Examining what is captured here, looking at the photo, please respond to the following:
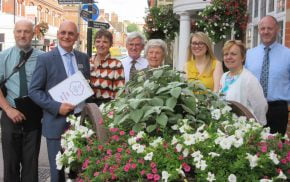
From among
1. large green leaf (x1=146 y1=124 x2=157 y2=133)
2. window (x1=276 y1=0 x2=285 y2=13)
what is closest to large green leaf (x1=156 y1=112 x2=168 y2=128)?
large green leaf (x1=146 y1=124 x2=157 y2=133)

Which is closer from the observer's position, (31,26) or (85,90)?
(85,90)

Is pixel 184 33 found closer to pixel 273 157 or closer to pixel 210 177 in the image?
pixel 273 157

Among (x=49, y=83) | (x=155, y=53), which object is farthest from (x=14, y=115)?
(x=155, y=53)

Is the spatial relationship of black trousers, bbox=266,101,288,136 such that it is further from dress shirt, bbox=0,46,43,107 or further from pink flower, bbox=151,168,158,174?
pink flower, bbox=151,168,158,174

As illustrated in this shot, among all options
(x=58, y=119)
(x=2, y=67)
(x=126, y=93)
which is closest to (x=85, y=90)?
(x=58, y=119)

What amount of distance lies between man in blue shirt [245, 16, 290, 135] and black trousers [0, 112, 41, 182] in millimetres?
2186

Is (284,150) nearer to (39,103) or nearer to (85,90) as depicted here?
(85,90)

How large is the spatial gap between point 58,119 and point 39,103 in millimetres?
206

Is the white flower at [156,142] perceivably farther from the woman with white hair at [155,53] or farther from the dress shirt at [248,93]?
the woman with white hair at [155,53]

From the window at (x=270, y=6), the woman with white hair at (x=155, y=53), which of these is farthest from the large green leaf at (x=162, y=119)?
the window at (x=270, y=6)

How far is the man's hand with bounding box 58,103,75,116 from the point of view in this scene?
3586 millimetres

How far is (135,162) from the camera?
2.19m

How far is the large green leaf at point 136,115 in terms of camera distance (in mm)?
2400

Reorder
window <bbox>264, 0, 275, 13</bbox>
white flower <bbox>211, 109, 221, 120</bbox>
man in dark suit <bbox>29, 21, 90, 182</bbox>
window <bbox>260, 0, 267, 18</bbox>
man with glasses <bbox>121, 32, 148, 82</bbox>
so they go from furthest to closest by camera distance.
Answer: window <bbox>260, 0, 267, 18</bbox> → window <bbox>264, 0, 275, 13</bbox> → man with glasses <bbox>121, 32, 148, 82</bbox> → man in dark suit <bbox>29, 21, 90, 182</bbox> → white flower <bbox>211, 109, 221, 120</bbox>
